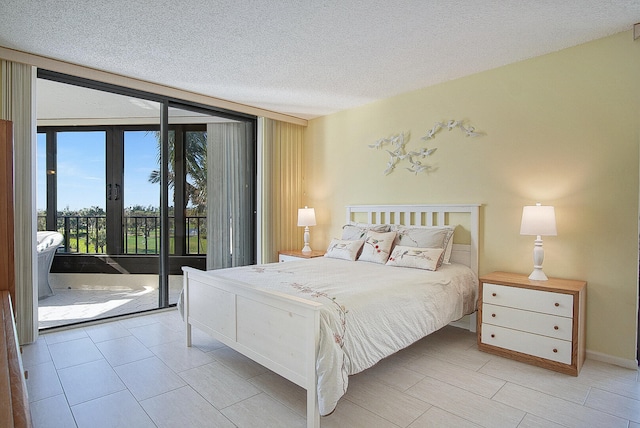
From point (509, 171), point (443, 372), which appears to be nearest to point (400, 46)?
point (509, 171)

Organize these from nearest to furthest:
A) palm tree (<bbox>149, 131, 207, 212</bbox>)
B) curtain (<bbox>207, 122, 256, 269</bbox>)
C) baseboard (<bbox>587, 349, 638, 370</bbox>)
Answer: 1. baseboard (<bbox>587, 349, 638, 370</bbox>)
2. palm tree (<bbox>149, 131, 207, 212</bbox>)
3. curtain (<bbox>207, 122, 256, 269</bbox>)

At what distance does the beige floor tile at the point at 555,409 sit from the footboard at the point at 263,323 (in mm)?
1269

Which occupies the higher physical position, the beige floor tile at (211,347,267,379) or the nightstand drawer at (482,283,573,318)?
the nightstand drawer at (482,283,573,318)

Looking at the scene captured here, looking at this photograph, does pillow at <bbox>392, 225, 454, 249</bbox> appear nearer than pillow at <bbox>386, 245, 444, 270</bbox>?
No

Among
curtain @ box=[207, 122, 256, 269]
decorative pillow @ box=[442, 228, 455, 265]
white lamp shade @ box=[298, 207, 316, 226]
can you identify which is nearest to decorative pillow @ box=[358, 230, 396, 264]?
decorative pillow @ box=[442, 228, 455, 265]

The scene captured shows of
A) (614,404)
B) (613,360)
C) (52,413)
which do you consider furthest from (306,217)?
(614,404)

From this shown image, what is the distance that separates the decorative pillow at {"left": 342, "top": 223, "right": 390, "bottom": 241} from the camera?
399cm

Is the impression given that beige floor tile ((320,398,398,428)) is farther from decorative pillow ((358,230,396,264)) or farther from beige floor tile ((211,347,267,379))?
decorative pillow ((358,230,396,264))

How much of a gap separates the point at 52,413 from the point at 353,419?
68.6 inches

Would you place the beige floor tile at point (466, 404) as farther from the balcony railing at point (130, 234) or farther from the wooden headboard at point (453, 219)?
the balcony railing at point (130, 234)

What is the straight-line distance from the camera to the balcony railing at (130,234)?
3893 millimetres

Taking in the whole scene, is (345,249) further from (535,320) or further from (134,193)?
(134,193)

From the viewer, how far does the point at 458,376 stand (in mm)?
2553

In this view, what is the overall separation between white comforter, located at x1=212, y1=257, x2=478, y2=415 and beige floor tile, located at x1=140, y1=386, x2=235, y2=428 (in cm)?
66
